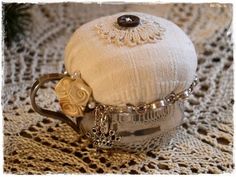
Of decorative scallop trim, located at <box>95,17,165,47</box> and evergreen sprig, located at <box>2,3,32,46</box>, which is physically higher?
evergreen sprig, located at <box>2,3,32,46</box>

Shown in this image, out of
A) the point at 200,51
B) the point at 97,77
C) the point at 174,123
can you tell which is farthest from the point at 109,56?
the point at 200,51

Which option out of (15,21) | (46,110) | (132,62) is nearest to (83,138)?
(46,110)

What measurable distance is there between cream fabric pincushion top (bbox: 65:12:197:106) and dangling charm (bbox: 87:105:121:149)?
19mm

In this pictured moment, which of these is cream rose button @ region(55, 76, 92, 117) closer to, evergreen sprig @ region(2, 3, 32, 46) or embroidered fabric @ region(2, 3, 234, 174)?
embroidered fabric @ region(2, 3, 234, 174)

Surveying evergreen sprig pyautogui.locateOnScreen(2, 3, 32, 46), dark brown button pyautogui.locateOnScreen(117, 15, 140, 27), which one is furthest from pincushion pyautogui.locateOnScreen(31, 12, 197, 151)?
evergreen sprig pyautogui.locateOnScreen(2, 3, 32, 46)

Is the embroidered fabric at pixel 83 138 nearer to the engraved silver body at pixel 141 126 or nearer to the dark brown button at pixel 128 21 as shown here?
the engraved silver body at pixel 141 126

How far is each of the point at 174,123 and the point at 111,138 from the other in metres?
0.09

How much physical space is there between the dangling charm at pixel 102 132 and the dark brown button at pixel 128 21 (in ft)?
0.37

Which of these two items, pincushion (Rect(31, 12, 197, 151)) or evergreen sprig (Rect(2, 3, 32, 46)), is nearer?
pincushion (Rect(31, 12, 197, 151))

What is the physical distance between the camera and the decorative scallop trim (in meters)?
0.74

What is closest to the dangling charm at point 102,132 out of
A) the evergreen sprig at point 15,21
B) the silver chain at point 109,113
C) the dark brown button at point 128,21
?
the silver chain at point 109,113

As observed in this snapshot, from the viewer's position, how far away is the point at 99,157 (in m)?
0.81

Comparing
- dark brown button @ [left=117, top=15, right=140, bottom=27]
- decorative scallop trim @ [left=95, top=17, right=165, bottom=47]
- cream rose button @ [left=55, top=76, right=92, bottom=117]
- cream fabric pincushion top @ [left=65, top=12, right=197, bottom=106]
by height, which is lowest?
cream rose button @ [left=55, top=76, right=92, bottom=117]

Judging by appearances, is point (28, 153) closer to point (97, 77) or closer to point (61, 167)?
point (61, 167)
